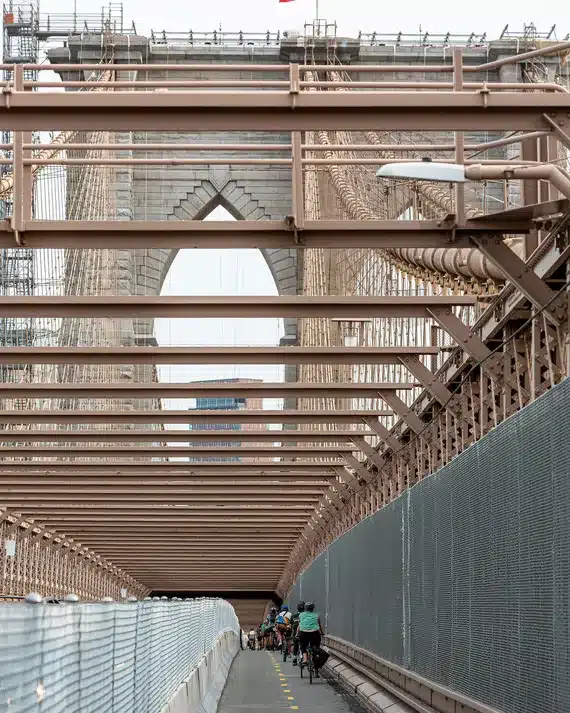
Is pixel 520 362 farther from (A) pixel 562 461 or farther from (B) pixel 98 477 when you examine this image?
(B) pixel 98 477

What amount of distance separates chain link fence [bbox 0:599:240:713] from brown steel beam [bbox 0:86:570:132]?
13.6 ft

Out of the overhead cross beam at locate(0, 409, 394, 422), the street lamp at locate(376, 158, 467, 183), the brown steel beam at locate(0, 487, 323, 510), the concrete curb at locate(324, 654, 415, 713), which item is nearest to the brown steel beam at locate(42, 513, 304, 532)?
the brown steel beam at locate(0, 487, 323, 510)

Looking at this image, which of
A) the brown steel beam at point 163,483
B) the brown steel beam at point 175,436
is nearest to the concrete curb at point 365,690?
the brown steel beam at point 175,436

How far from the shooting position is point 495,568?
35.2ft

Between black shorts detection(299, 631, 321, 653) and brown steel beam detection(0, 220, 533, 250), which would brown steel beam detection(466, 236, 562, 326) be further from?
black shorts detection(299, 631, 321, 653)

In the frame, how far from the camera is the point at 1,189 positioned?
20844 millimetres

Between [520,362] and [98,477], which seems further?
[98,477]

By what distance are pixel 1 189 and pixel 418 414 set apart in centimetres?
892

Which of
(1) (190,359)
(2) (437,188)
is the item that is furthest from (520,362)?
(1) (190,359)

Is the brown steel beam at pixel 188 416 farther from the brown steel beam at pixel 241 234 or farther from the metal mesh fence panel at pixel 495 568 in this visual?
the brown steel beam at pixel 241 234

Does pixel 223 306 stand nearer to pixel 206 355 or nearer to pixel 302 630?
pixel 206 355

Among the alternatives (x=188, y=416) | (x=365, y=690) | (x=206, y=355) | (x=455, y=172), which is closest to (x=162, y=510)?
(x=188, y=416)

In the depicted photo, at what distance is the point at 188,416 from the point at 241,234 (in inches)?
603

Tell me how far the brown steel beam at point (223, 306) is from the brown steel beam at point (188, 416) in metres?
8.67
